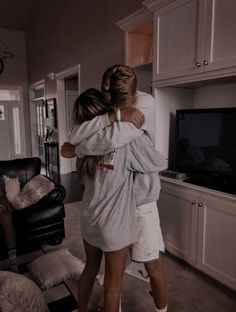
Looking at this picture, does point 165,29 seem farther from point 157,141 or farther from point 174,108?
point 157,141

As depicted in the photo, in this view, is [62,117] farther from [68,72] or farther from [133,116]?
[133,116]

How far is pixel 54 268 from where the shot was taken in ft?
6.84

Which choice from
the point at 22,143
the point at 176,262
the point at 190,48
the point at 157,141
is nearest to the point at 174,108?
the point at 157,141

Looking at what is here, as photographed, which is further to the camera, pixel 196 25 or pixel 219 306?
pixel 196 25

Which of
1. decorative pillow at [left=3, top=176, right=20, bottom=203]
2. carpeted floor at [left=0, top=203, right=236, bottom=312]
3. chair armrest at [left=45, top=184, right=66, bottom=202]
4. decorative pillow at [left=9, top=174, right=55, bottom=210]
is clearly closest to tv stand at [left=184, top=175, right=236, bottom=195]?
carpeted floor at [left=0, top=203, right=236, bottom=312]

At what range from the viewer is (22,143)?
782 cm

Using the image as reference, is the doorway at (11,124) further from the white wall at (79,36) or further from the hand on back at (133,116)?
the hand on back at (133,116)

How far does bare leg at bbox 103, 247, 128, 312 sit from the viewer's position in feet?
3.92

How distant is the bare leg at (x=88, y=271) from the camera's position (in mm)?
1326

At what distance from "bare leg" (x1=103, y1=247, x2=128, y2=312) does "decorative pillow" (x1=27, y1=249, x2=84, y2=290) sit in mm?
871

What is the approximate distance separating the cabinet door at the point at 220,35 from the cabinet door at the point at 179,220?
994mm

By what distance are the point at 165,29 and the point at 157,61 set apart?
26cm

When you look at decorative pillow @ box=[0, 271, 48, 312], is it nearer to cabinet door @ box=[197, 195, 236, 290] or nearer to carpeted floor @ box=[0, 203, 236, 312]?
carpeted floor @ box=[0, 203, 236, 312]

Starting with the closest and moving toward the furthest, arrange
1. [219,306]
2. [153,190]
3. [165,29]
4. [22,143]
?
1. [153,190]
2. [219,306]
3. [165,29]
4. [22,143]
